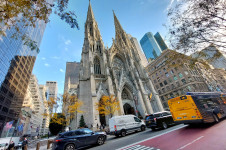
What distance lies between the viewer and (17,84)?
4125cm

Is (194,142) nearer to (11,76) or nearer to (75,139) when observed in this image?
(75,139)

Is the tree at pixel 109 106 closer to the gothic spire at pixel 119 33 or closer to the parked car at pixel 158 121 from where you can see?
the parked car at pixel 158 121

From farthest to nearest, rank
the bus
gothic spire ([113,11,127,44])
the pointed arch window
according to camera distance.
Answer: gothic spire ([113,11,127,44]), the pointed arch window, the bus

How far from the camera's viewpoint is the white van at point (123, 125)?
9.98m

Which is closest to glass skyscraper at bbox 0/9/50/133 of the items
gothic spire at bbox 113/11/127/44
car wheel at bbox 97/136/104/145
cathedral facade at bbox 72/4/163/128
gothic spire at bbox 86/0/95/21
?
gothic spire at bbox 86/0/95/21

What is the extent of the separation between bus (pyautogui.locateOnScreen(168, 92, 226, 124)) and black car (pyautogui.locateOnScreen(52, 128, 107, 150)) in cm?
682

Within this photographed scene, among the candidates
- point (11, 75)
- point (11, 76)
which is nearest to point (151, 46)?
point (11, 75)

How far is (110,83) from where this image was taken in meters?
23.2

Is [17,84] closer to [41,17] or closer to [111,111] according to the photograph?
[111,111]

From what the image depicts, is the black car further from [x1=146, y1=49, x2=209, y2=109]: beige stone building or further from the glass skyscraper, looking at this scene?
the glass skyscraper

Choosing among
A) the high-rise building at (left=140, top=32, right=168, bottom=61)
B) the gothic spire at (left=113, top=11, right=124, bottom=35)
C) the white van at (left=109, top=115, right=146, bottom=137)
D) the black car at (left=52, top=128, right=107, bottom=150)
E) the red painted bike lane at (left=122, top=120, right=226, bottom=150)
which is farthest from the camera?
the high-rise building at (left=140, top=32, right=168, bottom=61)

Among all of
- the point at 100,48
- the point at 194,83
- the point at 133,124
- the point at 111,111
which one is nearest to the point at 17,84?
the point at 100,48

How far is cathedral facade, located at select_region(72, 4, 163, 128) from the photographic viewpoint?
2079 cm

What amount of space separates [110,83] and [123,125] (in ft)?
43.9
